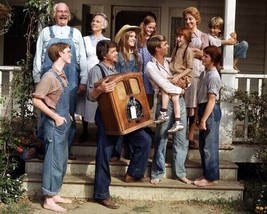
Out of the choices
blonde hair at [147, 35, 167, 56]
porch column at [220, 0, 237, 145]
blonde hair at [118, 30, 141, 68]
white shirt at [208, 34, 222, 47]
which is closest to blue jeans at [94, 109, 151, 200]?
blonde hair at [118, 30, 141, 68]

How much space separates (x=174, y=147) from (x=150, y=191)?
0.60 meters

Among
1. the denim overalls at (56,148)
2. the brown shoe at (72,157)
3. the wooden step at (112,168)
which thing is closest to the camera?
the denim overalls at (56,148)

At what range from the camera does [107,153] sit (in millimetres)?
6473

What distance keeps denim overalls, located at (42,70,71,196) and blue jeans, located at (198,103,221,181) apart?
1.62 metres

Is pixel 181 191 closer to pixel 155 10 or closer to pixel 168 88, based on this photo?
pixel 168 88

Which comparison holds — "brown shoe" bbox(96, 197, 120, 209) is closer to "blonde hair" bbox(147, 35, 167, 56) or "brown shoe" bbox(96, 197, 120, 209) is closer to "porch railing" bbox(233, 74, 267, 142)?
"blonde hair" bbox(147, 35, 167, 56)

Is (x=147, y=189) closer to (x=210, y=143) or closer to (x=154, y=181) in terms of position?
(x=154, y=181)

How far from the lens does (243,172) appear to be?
28.5 ft

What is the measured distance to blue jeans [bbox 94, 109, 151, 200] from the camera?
6.46m

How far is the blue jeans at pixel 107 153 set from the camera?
21.2 ft

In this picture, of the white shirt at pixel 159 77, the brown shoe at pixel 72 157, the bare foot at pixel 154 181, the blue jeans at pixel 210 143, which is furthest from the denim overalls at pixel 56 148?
the blue jeans at pixel 210 143

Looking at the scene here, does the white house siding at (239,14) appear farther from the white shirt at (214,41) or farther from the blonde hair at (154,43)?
the blonde hair at (154,43)

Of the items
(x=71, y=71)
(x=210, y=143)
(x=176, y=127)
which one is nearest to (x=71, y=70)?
(x=71, y=71)

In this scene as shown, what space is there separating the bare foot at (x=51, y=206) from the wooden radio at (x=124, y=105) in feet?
3.28
